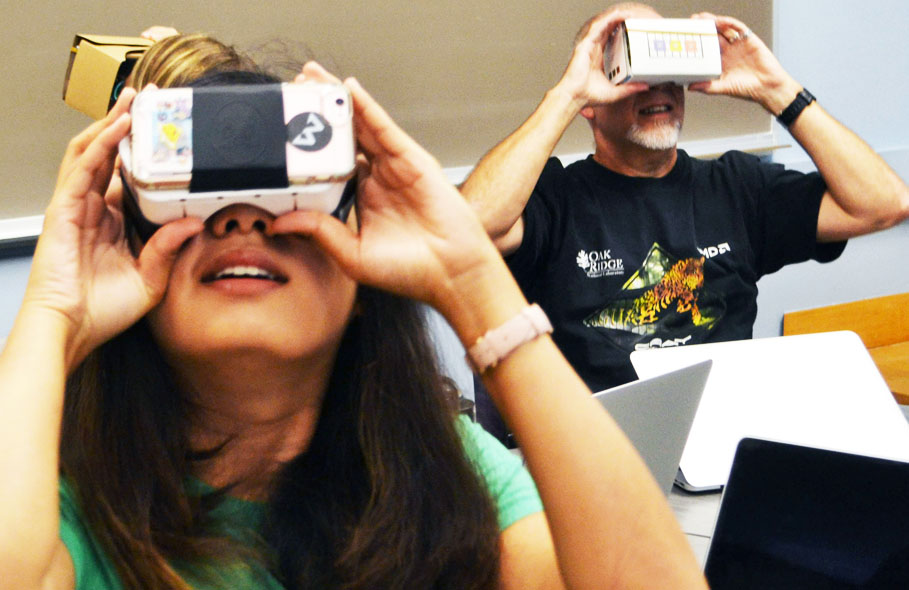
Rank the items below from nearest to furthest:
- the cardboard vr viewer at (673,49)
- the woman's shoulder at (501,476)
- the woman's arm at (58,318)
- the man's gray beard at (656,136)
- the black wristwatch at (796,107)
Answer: the woman's arm at (58,318) < the woman's shoulder at (501,476) < the cardboard vr viewer at (673,49) < the man's gray beard at (656,136) < the black wristwatch at (796,107)

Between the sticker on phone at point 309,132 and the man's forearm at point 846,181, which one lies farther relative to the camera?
the man's forearm at point 846,181

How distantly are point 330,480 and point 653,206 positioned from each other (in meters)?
1.13

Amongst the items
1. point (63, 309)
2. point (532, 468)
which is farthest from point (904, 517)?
point (63, 309)

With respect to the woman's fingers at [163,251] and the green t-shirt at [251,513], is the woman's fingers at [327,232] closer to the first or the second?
the woman's fingers at [163,251]

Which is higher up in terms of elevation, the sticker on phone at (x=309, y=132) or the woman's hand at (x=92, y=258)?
the sticker on phone at (x=309, y=132)

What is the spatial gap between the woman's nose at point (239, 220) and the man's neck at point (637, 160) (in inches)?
48.4

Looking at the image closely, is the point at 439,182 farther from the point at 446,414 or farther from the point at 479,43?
the point at 479,43

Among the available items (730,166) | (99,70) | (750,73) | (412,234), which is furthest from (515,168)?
(412,234)

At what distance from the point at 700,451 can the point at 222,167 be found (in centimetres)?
76

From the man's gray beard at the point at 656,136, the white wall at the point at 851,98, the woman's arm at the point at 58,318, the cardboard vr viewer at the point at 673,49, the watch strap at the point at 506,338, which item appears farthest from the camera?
the white wall at the point at 851,98

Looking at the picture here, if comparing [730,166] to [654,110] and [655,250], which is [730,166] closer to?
[654,110]

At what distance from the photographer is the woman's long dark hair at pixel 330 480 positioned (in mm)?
722

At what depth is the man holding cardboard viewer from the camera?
5.30ft

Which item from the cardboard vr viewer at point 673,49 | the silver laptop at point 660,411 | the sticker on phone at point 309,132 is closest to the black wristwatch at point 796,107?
the cardboard vr viewer at point 673,49
